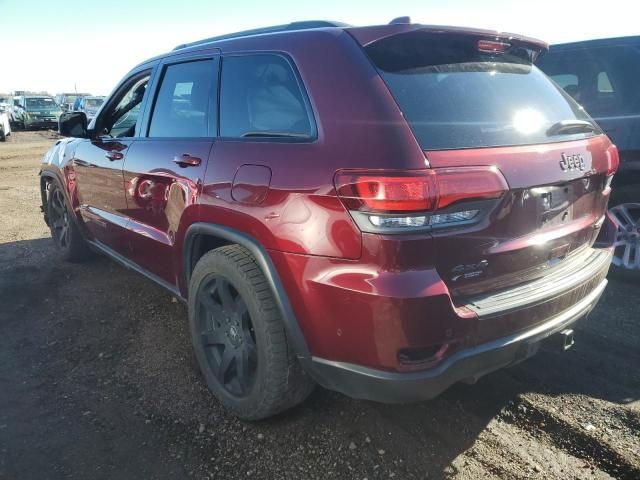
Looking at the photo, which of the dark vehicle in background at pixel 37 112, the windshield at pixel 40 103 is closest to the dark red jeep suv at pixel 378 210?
the dark vehicle in background at pixel 37 112

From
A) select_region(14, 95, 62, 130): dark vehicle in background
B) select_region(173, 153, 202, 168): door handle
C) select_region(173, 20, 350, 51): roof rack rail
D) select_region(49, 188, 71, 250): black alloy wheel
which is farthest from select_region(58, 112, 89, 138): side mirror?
select_region(14, 95, 62, 130): dark vehicle in background

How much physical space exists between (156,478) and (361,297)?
1.26m

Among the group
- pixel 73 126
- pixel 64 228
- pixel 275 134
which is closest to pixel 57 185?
pixel 64 228

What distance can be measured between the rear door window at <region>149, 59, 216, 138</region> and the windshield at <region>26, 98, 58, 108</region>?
2766 centimetres

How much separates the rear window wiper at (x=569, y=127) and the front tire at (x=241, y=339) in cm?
149

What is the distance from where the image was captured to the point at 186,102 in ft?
10.3

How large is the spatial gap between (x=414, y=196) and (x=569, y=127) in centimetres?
110

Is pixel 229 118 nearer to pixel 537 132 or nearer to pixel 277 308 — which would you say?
pixel 277 308

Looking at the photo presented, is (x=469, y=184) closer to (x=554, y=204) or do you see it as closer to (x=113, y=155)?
(x=554, y=204)

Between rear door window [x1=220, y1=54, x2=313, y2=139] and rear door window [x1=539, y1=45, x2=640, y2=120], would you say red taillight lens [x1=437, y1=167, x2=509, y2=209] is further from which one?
rear door window [x1=539, y1=45, x2=640, y2=120]

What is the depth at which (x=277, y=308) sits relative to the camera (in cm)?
228

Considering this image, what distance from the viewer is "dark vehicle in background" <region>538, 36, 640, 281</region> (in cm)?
418

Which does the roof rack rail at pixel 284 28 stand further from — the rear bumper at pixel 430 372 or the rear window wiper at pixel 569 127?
the rear bumper at pixel 430 372

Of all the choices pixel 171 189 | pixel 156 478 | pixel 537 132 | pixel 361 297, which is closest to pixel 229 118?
pixel 171 189
